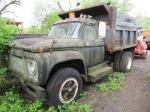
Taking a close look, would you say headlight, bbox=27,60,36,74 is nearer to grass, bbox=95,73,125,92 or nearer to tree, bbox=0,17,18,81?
tree, bbox=0,17,18,81

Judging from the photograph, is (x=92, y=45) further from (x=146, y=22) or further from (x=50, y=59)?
(x=146, y=22)

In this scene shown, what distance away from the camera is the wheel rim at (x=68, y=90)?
2.78 meters

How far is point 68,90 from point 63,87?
0.52 feet

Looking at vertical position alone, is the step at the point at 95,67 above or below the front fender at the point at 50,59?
below

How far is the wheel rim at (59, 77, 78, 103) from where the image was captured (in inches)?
109

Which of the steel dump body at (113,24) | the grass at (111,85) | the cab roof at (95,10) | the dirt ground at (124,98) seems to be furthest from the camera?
the steel dump body at (113,24)

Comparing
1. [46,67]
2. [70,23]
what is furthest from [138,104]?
[70,23]

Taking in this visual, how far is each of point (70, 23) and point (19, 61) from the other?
186 cm

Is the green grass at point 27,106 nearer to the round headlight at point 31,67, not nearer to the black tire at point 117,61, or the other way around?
the round headlight at point 31,67

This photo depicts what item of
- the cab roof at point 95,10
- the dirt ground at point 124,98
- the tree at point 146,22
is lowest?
the dirt ground at point 124,98

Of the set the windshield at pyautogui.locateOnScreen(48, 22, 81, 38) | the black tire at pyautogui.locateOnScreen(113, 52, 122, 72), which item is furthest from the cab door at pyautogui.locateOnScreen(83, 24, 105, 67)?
the black tire at pyautogui.locateOnScreen(113, 52, 122, 72)

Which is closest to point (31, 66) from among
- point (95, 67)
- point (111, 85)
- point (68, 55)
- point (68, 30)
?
point (68, 55)

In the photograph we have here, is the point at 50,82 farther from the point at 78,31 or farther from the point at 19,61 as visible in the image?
the point at 78,31

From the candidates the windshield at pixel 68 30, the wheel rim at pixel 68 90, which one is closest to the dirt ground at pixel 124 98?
the wheel rim at pixel 68 90
